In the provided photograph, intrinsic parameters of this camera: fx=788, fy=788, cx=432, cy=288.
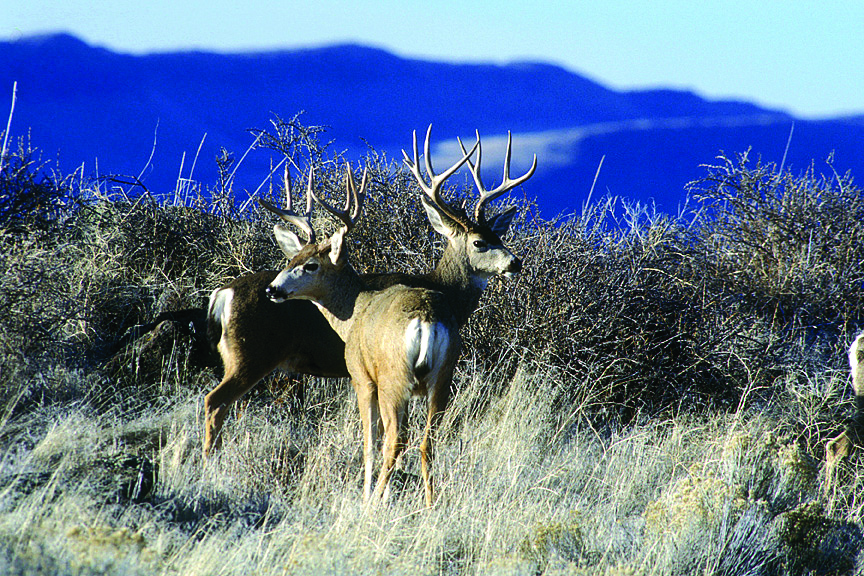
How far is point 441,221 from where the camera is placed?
20.1 feet

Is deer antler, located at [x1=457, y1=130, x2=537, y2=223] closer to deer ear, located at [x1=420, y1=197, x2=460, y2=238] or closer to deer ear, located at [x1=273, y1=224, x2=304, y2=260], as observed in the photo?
deer ear, located at [x1=420, y1=197, x2=460, y2=238]

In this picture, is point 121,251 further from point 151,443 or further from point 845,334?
point 845,334

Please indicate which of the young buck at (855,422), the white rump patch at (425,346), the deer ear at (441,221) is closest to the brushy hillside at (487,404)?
the young buck at (855,422)

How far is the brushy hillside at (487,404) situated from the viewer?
416 cm

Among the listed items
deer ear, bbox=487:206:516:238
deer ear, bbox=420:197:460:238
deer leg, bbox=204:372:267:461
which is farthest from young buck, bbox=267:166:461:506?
deer ear, bbox=487:206:516:238

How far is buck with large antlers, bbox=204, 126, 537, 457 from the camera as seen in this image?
5.81 metres

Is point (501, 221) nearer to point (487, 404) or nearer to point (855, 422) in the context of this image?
point (487, 404)

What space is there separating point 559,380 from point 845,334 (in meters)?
2.95

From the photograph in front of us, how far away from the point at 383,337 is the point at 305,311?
134 cm

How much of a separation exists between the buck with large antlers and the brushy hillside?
1.58 feet

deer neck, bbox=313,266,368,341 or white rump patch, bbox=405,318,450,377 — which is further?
deer neck, bbox=313,266,368,341

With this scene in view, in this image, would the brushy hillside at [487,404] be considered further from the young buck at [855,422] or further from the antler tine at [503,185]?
the antler tine at [503,185]

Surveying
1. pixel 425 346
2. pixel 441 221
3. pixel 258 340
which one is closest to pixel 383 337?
pixel 425 346

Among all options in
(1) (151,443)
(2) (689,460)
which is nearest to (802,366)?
(2) (689,460)
